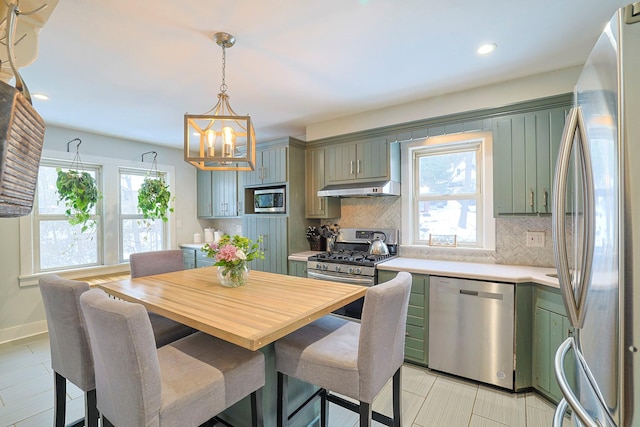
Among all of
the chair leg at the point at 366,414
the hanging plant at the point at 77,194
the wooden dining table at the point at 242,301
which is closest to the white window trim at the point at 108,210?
the hanging plant at the point at 77,194

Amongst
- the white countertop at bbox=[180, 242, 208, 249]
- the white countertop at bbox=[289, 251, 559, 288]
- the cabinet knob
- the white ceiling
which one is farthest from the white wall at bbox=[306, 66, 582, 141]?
the white countertop at bbox=[180, 242, 208, 249]

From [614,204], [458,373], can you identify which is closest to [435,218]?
[458,373]

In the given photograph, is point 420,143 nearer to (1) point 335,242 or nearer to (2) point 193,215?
(1) point 335,242

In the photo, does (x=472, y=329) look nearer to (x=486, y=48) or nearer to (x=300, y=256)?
(x=300, y=256)

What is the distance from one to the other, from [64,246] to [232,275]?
334 centimetres

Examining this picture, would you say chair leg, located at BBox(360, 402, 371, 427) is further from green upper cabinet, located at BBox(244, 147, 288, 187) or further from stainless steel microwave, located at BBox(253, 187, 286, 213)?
green upper cabinet, located at BBox(244, 147, 288, 187)

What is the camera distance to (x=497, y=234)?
9.33 ft

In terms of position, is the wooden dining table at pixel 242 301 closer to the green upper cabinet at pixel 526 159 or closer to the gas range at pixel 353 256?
the gas range at pixel 353 256

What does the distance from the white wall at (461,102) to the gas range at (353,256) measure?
124 cm

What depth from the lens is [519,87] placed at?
254 centimetres

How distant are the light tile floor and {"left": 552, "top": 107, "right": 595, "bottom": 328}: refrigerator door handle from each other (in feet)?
4.64

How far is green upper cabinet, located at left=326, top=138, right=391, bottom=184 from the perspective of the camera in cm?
324

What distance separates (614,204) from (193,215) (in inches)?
211

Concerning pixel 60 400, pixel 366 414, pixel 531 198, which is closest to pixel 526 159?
pixel 531 198
